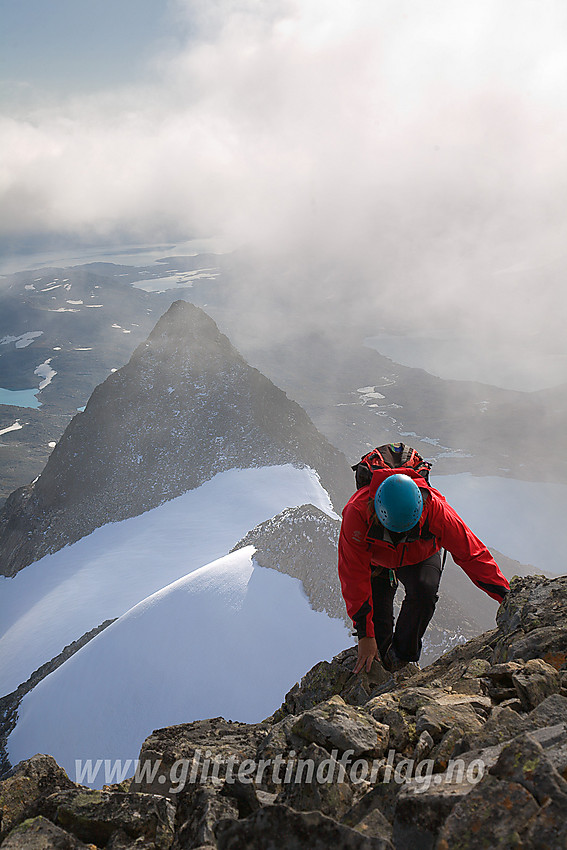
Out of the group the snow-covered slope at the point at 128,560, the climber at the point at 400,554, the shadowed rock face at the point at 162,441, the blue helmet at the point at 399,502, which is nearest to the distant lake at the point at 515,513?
the shadowed rock face at the point at 162,441

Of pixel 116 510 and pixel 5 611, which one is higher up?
pixel 116 510

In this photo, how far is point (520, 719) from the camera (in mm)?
4430

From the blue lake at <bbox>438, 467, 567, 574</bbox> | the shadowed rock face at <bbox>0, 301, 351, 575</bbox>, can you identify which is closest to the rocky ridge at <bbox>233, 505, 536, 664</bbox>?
the shadowed rock face at <bbox>0, 301, 351, 575</bbox>

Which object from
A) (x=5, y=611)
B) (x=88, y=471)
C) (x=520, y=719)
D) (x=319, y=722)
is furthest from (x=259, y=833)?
(x=88, y=471)

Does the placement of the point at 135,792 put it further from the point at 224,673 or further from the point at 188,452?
the point at 188,452

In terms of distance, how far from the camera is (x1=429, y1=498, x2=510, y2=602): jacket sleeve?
7020 mm

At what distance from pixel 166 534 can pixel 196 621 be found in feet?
72.2

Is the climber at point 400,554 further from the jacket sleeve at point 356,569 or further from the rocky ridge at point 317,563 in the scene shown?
the rocky ridge at point 317,563

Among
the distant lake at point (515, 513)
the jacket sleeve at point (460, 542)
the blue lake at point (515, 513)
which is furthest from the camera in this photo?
the blue lake at point (515, 513)

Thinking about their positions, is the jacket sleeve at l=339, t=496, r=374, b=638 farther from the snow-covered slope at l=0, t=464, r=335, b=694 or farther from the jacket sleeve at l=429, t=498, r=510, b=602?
the snow-covered slope at l=0, t=464, r=335, b=694

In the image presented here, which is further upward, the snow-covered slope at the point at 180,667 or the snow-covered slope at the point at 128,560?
the snow-covered slope at the point at 128,560

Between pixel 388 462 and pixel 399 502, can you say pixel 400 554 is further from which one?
pixel 388 462

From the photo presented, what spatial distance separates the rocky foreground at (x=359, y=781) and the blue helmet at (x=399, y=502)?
1.87m

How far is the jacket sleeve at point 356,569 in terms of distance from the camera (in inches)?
278
